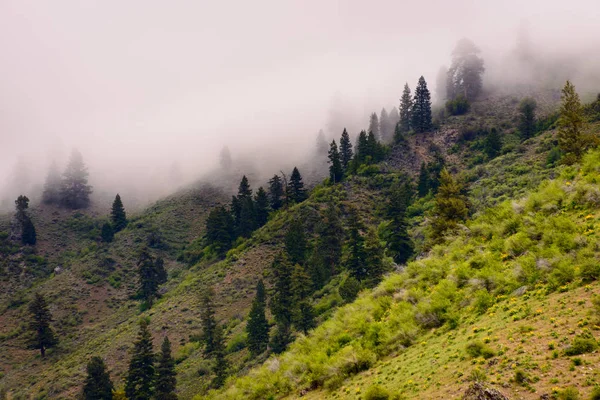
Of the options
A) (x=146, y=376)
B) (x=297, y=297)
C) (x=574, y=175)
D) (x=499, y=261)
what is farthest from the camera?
(x=297, y=297)

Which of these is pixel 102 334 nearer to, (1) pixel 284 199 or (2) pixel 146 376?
(2) pixel 146 376

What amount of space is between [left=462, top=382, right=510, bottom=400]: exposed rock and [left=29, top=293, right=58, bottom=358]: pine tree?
76.9 m

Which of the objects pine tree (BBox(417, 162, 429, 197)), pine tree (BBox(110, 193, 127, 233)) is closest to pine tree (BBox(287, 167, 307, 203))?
pine tree (BBox(417, 162, 429, 197))

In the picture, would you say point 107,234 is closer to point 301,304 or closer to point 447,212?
point 301,304

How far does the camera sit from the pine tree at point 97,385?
161 ft

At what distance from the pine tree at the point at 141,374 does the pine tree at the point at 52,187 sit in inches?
4196

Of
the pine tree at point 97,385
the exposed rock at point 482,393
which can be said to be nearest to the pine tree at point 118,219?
the pine tree at point 97,385

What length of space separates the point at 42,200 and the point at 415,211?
12231 cm

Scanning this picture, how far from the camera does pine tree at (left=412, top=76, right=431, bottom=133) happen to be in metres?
104

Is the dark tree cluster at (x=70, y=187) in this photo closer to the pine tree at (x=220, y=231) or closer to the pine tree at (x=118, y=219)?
the pine tree at (x=118, y=219)

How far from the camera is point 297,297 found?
52469 millimetres

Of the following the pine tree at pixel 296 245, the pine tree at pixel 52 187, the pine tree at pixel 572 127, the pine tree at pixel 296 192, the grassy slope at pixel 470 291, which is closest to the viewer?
the grassy slope at pixel 470 291

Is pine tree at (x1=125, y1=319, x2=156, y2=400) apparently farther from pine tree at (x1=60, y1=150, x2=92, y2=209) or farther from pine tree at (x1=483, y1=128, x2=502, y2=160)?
pine tree at (x1=60, y1=150, x2=92, y2=209)

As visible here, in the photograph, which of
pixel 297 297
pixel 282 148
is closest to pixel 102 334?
pixel 297 297
